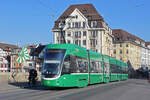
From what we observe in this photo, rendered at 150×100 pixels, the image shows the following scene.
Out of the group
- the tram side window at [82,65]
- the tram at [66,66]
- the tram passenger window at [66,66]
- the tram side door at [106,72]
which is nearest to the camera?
the tram at [66,66]

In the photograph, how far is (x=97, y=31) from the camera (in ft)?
259

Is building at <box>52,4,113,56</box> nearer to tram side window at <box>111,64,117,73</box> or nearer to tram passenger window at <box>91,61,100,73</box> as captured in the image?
tram side window at <box>111,64,117,73</box>

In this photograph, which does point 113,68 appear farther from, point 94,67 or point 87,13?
point 87,13

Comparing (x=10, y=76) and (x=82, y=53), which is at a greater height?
(x=82, y=53)

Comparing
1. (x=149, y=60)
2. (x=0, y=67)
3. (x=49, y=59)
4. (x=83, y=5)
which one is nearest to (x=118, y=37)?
(x=83, y=5)

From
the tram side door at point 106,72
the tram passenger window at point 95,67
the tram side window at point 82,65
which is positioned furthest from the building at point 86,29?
the tram side window at point 82,65

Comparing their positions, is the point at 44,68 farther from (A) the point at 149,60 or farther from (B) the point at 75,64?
(A) the point at 149,60

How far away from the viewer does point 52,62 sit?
19078 mm

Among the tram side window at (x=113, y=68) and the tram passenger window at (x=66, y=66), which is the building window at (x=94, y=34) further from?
the tram passenger window at (x=66, y=66)

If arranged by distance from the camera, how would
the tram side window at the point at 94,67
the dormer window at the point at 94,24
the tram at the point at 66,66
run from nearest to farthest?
the tram at the point at 66,66 → the tram side window at the point at 94,67 → the dormer window at the point at 94,24

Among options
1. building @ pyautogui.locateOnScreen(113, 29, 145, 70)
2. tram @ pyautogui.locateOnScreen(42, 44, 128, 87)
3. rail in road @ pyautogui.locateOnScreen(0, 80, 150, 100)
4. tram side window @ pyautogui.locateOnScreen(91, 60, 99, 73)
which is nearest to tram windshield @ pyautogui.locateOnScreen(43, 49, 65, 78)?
tram @ pyautogui.locateOnScreen(42, 44, 128, 87)

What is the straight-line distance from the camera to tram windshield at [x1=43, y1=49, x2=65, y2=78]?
61.6 feet

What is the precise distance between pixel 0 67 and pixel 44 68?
208ft

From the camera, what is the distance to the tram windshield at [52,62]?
1878 cm
